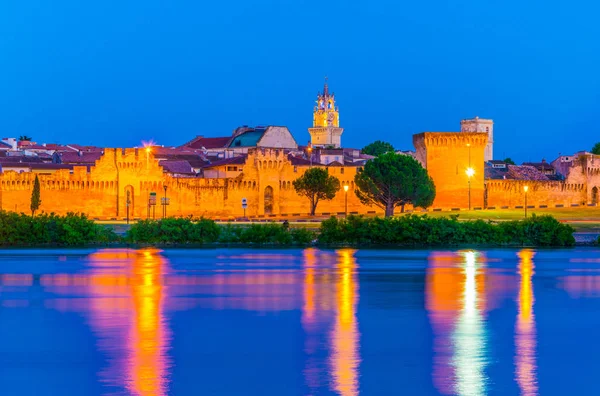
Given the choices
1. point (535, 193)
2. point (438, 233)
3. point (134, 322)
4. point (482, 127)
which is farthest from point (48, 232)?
point (482, 127)

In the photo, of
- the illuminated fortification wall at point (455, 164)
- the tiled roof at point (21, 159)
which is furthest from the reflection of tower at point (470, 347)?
the tiled roof at point (21, 159)

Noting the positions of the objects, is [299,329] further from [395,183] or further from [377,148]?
[377,148]

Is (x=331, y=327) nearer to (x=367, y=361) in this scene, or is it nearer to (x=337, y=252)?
(x=367, y=361)

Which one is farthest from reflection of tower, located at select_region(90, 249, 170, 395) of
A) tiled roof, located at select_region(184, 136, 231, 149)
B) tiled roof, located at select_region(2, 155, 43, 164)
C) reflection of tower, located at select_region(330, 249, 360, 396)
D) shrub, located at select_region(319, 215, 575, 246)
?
tiled roof, located at select_region(184, 136, 231, 149)

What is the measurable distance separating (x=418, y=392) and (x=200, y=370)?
11.2 ft

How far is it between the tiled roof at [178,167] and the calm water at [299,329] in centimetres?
5082

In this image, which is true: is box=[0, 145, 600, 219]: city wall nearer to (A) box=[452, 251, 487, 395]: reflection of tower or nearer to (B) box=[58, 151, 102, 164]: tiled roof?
(B) box=[58, 151, 102, 164]: tiled roof

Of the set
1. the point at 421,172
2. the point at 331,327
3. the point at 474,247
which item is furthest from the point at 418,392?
the point at 421,172

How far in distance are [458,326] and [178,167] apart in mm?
69645

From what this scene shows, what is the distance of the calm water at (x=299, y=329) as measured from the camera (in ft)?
57.2

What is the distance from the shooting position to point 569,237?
50906 millimetres

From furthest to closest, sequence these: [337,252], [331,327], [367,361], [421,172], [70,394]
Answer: [421,172], [337,252], [331,327], [367,361], [70,394]

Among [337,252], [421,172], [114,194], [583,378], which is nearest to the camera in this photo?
[583,378]

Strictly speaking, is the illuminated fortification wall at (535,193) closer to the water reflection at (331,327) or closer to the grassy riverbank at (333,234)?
the grassy riverbank at (333,234)
